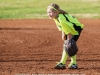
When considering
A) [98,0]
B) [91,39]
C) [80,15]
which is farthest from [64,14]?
[98,0]

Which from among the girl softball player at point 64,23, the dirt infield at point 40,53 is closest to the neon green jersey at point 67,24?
the girl softball player at point 64,23

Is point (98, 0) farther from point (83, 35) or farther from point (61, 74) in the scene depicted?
point (61, 74)

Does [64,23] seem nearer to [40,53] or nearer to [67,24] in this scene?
[67,24]

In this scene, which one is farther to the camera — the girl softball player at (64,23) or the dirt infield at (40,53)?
the dirt infield at (40,53)

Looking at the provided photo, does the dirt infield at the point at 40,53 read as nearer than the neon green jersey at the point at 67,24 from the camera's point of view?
No

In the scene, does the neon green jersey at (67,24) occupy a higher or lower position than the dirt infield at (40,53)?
higher

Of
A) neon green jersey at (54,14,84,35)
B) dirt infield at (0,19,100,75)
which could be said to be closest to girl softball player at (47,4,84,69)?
neon green jersey at (54,14,84,35)

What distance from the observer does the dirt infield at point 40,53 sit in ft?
29.9

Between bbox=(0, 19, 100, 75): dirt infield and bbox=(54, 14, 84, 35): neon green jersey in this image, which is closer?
bbox=(54, 14, 84, 35): neon green jersey

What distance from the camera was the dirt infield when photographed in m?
9.12

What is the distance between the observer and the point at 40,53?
12.4m

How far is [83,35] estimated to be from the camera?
17.2m

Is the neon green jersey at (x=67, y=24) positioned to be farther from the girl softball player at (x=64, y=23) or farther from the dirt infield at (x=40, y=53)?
the dirt infield at (x=40, y=53)

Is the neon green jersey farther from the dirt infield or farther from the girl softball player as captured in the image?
the dirt infield
